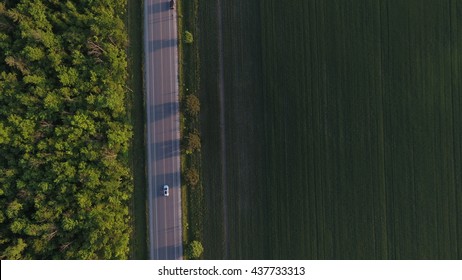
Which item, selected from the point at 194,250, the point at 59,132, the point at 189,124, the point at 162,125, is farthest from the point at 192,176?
the point at 59,132

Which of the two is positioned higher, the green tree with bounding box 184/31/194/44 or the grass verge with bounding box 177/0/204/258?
the green tree with bounding box 184/31/194/44

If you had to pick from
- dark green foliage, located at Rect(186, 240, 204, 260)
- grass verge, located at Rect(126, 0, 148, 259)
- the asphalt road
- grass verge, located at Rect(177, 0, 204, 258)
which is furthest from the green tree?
dark green foliage, located at Rect(186, 240, 204, 260)

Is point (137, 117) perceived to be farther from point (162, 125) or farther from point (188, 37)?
point (188, 37)

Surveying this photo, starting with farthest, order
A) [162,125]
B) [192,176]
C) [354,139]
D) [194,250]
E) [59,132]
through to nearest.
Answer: [162,125] → [354,139] → [192,176] → [194,250] → [59,132]

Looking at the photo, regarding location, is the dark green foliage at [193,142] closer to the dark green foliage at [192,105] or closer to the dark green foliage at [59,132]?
the dark green foliage at [192,105]

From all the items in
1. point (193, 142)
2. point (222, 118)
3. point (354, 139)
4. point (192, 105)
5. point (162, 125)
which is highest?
point (192, 105)

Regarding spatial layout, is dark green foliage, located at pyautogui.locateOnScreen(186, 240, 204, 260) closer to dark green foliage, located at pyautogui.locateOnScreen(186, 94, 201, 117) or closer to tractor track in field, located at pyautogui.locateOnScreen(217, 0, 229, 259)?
tractor track in field, located at pyautogui.locateOnScreen(217, 0, 229, 259)

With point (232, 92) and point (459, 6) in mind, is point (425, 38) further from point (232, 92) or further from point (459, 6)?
point (232, 92)
